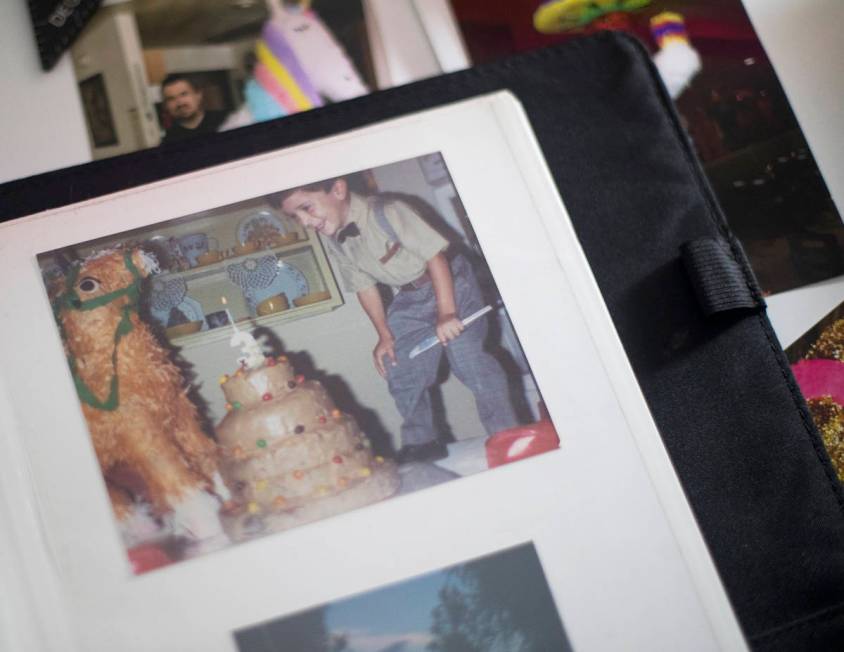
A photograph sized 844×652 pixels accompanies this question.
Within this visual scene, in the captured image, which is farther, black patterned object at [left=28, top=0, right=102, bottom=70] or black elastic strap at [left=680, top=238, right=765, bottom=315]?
black patterned object at [left=28, top=0, right=102, bottom=70]

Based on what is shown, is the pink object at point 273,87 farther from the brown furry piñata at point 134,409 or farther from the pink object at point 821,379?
the pink object at point 821,379

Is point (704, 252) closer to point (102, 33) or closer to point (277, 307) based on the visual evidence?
point (277, 307)

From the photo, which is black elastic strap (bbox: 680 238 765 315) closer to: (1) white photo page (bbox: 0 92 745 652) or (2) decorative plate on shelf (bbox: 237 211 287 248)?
(1) white photo page (bbox: 0 92 745 652)

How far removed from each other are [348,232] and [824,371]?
0.32 m

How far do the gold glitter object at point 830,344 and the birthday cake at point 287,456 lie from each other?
298mm

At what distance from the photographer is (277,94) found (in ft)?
1.93

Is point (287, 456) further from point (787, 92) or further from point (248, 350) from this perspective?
point (787, 92)

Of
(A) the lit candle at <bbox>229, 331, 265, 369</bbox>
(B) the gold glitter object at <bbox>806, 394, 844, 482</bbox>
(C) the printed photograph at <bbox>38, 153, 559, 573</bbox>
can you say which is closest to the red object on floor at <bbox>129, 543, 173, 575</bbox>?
(C) the printed photograph at <bbox>38, 153, 559, 573</bbox>

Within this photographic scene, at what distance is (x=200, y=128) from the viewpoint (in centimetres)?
58

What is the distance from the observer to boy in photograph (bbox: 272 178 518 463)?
1.44 ft

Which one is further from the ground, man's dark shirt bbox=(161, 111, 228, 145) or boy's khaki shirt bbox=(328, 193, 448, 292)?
man's dark shirt bbox=(161, 111, 228, 145)

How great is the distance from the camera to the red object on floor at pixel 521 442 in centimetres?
43

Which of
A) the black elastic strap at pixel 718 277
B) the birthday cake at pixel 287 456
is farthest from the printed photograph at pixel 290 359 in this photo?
the black elastic strap at pixel 718 277

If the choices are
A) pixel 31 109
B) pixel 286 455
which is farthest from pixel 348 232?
pixel 31 109
